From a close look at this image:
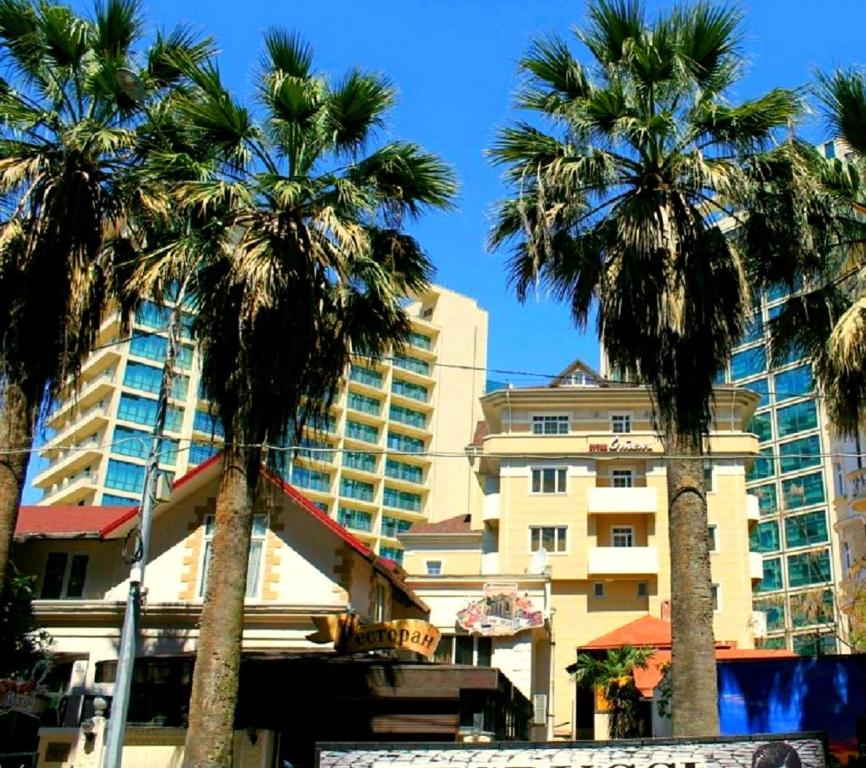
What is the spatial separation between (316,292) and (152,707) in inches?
428

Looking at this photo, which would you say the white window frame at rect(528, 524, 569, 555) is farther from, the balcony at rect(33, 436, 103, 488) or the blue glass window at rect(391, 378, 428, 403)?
the blue glass window at rect(391, 378, 428, 403)

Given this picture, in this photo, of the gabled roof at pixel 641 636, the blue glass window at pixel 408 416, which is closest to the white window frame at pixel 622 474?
the gabled roof at pixel 641 636

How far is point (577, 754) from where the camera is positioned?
1006 cm

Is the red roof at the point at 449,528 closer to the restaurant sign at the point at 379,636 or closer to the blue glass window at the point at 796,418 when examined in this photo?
the restaurant sign at the point at 379,636

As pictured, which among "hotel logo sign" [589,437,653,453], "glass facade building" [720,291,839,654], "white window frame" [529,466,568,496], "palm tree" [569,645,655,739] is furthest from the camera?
"glass facade building" [720,291,839,654]

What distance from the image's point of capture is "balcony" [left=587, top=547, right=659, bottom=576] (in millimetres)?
49969

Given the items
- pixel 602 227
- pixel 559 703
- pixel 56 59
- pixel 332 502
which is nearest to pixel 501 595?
pixel 559 703

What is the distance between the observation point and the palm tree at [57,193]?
15.6m

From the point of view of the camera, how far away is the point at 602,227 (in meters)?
16.4

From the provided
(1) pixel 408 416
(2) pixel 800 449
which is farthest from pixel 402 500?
(2) pixel 800 449

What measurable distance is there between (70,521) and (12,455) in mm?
12923

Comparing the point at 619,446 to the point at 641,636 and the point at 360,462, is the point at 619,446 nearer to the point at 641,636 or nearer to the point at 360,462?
the point at 641,636

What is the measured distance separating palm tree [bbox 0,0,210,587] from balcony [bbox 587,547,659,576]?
3740cm

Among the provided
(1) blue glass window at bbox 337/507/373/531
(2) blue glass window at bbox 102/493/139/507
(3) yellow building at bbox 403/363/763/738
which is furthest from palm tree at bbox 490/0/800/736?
(1) blue glass window at bbox 337/507/373/531
